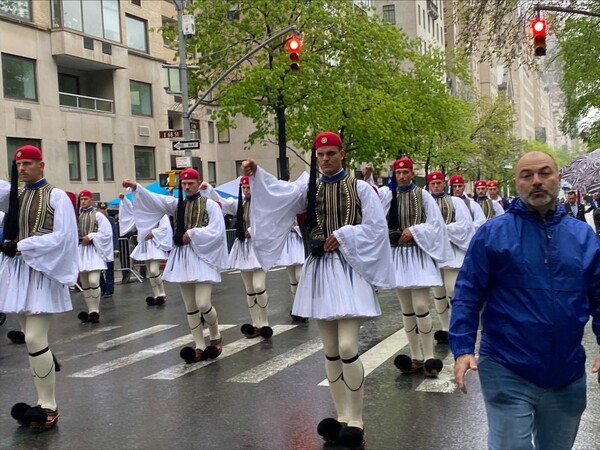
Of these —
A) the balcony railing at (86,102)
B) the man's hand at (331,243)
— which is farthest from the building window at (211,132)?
the man's hand at (331,243)

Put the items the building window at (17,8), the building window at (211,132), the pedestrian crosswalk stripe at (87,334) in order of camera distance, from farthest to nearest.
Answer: the building window at (211,132), the building window at (17,8), the pedestrian crosswalk stripe at (87,334)

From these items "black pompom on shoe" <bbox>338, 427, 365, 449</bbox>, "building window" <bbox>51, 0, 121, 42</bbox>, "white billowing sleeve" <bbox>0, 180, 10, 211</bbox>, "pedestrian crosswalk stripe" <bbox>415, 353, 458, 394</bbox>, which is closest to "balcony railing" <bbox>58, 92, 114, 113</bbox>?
"building window" <bbox>51, 0, 121, 42</bbox>

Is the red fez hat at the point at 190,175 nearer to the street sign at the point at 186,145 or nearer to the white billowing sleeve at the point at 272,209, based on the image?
the white billowing sleeve at the point at 272,209

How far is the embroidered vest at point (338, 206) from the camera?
5.75 m

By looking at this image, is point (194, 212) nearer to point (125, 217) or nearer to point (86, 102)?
point (125, 217)

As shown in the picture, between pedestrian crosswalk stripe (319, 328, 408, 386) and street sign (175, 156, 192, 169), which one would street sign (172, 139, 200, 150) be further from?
pedestrian crosswalk stripe (319, 328, 408, 386)

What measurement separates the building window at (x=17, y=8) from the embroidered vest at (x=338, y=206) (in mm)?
24860

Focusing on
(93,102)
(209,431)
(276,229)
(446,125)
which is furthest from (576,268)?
(446,125)

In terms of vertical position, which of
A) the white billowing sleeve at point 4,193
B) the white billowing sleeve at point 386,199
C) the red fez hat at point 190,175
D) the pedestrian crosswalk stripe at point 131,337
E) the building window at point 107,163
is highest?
the building window at point 107,163

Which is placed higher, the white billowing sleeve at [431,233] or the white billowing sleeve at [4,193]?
the white billowing sleeve at [4,193]

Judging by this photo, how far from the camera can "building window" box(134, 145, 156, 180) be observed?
3506 cm

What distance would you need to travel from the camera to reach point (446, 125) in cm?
4138

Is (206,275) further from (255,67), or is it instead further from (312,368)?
(255,67)

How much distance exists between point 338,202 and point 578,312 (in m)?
2.52
